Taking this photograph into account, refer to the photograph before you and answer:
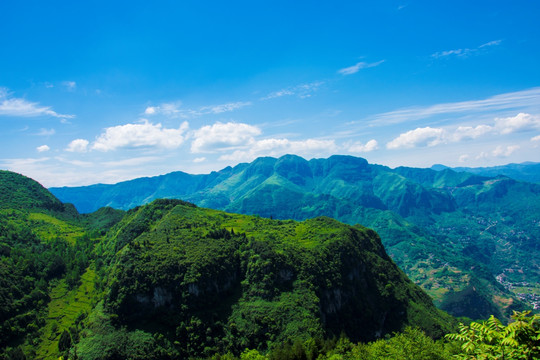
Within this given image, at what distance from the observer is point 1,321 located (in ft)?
383

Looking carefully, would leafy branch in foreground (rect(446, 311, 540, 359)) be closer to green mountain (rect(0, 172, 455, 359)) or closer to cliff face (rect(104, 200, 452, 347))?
green mountain (rect(0, 172, 455, 359))

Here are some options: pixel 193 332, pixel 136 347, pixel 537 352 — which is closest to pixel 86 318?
pixel 136 347

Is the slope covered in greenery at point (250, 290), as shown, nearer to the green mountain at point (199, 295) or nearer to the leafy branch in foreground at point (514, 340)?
the green mountain at point (199, 295)

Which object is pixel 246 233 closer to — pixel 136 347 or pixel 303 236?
pixel 303 236

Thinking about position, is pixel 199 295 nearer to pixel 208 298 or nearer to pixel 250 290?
pixel 208 298

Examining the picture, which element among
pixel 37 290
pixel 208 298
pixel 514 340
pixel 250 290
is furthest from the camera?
pixel 37 290

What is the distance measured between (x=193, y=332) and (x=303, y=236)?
85.2m

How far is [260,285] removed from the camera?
130000 millimetres

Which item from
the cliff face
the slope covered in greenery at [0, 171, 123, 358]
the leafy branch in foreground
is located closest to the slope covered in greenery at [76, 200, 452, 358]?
the cliff face

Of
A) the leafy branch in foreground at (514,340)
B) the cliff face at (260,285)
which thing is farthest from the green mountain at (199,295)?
the leafy branch in foreground at (514,340)

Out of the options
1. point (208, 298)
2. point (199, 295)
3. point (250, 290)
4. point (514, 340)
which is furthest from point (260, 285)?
point (514, 340)

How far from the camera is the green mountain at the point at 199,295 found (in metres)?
111

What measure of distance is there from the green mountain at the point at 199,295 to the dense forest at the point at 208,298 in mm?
470

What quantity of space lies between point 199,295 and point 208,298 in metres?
4.24
